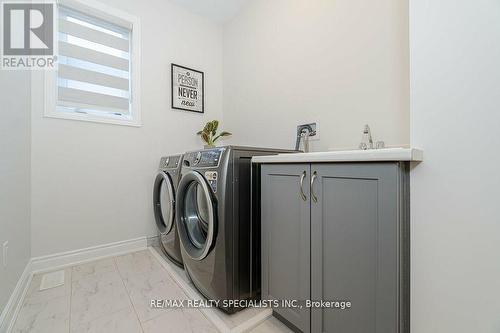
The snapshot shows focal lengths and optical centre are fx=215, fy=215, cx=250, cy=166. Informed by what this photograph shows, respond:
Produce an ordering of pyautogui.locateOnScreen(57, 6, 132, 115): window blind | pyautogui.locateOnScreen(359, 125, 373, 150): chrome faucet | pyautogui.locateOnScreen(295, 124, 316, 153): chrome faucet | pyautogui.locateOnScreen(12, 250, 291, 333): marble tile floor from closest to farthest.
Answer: pyautogui.locateOnScreen(12, 250, 291, 333): marble tile floor, pyautogui.locateOnScreen(359, 125, 373, 150): chrome faucet, pyautogui.locateOnScreen(295, 124, 316, 153): chrome faucet, pyautogui.locateOnScreen(57, 6, 132, 115): window blind

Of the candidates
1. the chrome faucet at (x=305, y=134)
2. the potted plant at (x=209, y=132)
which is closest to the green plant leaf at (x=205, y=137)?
the potted plant at (x=209, y=132)

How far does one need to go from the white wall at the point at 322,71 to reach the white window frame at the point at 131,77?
1046 mm

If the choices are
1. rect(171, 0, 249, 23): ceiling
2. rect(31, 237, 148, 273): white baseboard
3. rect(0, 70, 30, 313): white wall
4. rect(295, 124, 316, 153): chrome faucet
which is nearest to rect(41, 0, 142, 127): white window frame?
rect(0, 70, 30, 313): white wall

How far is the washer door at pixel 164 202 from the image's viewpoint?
1.78m

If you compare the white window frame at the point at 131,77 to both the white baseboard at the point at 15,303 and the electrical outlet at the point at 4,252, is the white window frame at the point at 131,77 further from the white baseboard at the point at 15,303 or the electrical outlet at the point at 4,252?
the white baseboard at the point at 15,303

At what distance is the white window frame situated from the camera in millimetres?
1786

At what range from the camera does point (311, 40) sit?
1.71 meters

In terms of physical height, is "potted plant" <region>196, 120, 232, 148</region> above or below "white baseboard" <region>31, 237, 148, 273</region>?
above

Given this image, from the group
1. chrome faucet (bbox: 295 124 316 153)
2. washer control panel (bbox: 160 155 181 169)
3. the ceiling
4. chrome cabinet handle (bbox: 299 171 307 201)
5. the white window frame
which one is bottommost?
chrome cabinet handle (bbox: 299 171 307 201)

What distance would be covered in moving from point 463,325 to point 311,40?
1831 mm

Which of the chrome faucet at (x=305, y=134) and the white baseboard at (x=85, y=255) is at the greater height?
the chrome faucet at (x=305, y=134)

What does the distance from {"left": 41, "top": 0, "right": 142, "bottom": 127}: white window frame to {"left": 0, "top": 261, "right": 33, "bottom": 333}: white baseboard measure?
123 cm

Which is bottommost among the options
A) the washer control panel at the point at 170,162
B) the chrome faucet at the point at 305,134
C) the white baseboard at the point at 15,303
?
the white baseboard at the point at 15,303

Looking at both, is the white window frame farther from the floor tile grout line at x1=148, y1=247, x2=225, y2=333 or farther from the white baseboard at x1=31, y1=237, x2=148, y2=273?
the floor tile grout line at x1=148, y1=247, x2=225, y2=333
